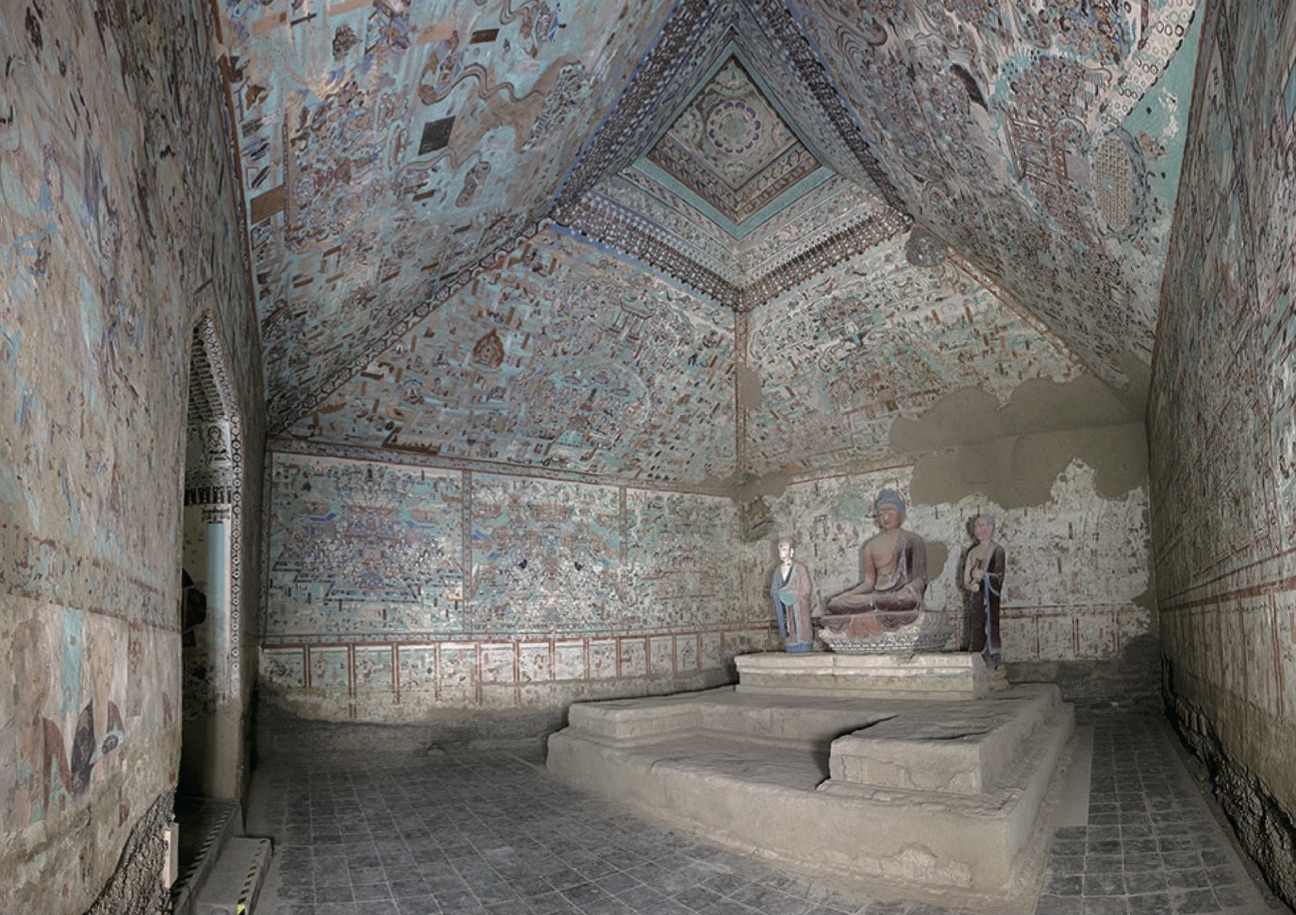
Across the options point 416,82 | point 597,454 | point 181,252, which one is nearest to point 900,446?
point 597,454

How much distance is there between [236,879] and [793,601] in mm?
6238

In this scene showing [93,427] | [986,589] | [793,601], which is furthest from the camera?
[793,601]

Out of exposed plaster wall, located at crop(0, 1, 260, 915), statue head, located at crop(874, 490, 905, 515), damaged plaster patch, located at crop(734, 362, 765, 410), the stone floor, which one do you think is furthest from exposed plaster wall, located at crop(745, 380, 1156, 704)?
exposed plaster wall, located at crop(0, 1, 260, 915)

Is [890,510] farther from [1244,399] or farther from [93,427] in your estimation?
[93,427]

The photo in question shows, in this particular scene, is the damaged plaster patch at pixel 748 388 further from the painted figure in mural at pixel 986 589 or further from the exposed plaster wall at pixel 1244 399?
the exposed plaster wall at pixel 1244 399

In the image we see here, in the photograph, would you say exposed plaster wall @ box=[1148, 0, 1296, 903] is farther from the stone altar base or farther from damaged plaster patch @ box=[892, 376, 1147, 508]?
damaged plaster patch @ box=[892, 376, 1147, 508]

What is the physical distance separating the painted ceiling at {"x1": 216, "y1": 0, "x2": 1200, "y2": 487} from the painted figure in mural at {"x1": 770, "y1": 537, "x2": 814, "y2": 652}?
105 inches

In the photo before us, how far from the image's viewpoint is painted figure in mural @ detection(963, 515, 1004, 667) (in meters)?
8.59

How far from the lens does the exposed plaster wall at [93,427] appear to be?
1766 mm

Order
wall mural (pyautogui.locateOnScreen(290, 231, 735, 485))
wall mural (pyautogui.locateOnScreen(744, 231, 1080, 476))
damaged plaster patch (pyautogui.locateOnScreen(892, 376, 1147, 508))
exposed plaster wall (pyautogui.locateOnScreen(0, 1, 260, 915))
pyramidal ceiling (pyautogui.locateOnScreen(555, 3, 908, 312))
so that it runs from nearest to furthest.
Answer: exposed plaster wall (pyautogui.locateOnScreen(0, 1, 260, 915)) → pyramidal ceiling (pyautogui.locateOnScreen(555, 3, 908, 312)) → wall mural (pyautogui.locateOnScreen(290, 231, 735, 485)) → wall mural (pyautogui.locateOnScreen(744, 231, 1080, 476)) → damaged plaster patch (pyautogui.locateOnScreen(892, 376, 1147, 508))

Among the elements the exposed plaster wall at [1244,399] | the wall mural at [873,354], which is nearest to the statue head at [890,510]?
the wall mural at [873,354]

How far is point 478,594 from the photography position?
980 cm

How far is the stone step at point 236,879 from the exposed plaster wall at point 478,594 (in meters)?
3.80

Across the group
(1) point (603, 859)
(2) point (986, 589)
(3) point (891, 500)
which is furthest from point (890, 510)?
(1) point (603, 859)
